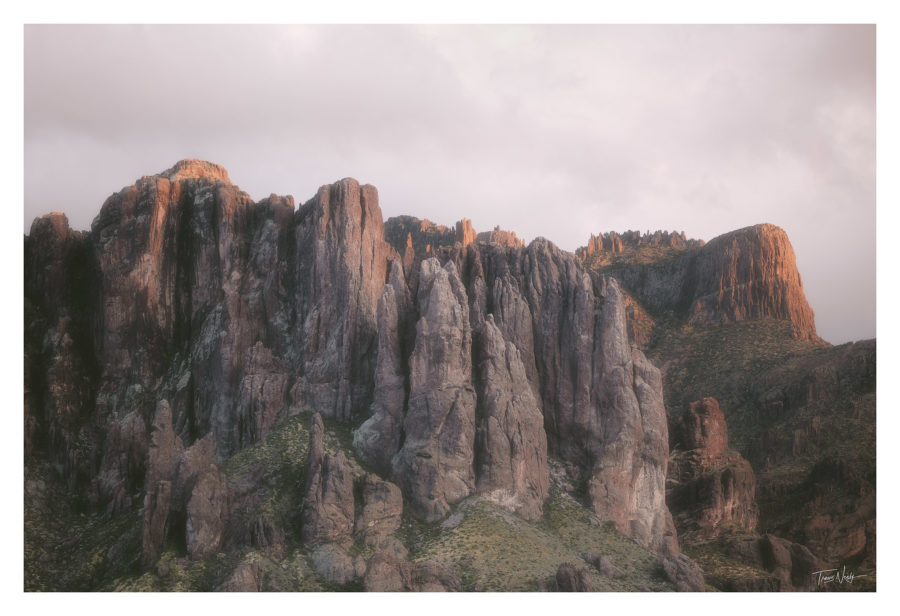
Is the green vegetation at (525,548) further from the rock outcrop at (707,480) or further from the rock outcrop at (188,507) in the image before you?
the rock outcrop at (707,480)

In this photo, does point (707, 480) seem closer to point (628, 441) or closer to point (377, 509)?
point (628, 441)

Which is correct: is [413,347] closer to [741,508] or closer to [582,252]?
[741,508]

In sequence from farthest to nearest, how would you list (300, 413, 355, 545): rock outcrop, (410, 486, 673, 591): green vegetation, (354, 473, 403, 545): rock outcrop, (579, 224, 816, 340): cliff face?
(579, 224, 816, 340): cliff face < (354, 473, 403, 545): rock outcrop < (300, 413, 355, 545): rock outcrop < (410, 486, 673, 591): green vegetation

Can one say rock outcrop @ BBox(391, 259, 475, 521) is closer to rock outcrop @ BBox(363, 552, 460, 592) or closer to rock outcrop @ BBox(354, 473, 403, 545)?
rock outcrop @ BBox(354, 473, 403, 545)

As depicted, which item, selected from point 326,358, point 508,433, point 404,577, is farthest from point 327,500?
point 326,358

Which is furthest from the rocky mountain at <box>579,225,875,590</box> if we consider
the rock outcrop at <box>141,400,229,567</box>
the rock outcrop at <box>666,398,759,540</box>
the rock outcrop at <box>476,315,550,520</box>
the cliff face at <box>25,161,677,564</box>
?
the rock outcrop at <box>141,400,229,567</box>
